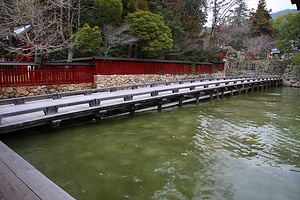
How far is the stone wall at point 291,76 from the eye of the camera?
2978cm

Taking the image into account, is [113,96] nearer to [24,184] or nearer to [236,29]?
[24,184]

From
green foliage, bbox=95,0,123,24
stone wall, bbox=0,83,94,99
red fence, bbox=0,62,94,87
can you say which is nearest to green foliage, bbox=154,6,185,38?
green foliage, bbox=95,0,123,24

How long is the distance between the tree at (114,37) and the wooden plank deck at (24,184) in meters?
14.0

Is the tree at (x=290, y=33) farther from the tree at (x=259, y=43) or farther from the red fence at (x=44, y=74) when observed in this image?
the red fence at (x=44, y=74)

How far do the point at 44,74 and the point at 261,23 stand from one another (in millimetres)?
37597

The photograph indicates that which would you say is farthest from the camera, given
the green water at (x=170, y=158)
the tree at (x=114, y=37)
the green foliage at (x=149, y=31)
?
the green foliage at (x=149, y=31)

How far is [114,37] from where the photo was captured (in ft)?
54.7

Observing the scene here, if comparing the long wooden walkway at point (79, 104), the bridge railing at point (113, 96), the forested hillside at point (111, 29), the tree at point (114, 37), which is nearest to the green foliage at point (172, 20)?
the forested hillside at point (111, 29)

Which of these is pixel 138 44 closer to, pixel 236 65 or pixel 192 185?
pixel 192 185

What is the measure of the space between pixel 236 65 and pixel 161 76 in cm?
2088

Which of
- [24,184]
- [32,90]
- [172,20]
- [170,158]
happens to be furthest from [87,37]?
[24,184]

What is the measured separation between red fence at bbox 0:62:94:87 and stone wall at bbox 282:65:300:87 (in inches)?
1031

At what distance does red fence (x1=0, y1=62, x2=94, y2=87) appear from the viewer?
11.9 m

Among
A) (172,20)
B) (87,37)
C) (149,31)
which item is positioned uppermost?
(172,20)
